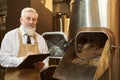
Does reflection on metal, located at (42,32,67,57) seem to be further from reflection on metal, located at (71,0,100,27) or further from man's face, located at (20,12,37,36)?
man's face, located at (20,12,37,36)

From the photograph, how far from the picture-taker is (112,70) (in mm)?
2404

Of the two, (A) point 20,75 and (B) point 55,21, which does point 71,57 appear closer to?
(A) point 20,75

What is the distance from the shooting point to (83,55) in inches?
104

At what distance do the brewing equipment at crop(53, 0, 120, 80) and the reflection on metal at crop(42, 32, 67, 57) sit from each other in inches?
18.4

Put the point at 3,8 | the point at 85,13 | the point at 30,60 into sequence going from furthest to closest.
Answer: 1. the point at 3,8
2. the point at 85,13
3. the point at 30,60

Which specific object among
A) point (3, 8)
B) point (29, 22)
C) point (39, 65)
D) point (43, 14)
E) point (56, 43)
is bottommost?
point (39, 65)

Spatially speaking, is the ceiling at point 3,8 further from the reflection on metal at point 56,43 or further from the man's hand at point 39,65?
the man's hand at point 39,65

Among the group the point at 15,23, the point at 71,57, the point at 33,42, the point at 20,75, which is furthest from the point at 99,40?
the point at 15,23

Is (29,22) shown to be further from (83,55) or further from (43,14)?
(43,14)

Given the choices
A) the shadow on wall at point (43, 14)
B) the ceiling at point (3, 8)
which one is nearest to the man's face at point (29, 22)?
the shadow on wall at point (43, 14)

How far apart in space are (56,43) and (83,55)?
2.36 feet

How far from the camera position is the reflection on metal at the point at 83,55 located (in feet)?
8.21

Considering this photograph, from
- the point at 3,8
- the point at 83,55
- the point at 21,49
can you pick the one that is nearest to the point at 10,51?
the point at 21,49

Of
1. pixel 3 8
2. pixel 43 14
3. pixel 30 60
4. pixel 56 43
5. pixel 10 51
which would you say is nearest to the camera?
pixel 30 60
